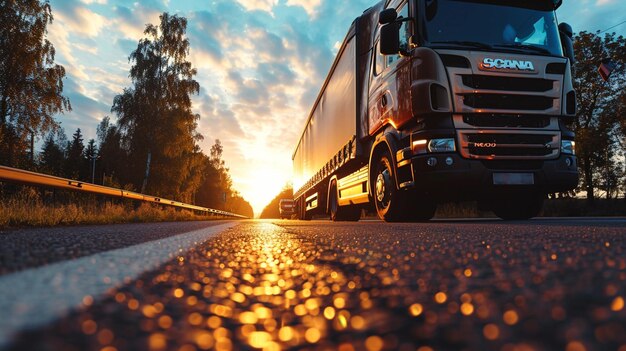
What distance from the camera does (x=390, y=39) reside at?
6.77 m

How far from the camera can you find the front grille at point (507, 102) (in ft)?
20.8

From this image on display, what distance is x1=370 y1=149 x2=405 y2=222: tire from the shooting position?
7113 mm

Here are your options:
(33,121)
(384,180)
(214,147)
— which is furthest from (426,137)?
(214,147)

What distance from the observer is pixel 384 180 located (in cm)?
743

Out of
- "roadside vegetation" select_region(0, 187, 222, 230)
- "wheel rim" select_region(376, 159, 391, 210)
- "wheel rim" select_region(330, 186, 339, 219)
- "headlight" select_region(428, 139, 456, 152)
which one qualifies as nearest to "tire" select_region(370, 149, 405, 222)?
"wheel rim" select_region(376, 159, 391, 210)

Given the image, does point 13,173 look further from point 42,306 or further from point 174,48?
point 174,48

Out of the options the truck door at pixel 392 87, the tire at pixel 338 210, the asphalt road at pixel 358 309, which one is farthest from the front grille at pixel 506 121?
the tire at pixel 338 210

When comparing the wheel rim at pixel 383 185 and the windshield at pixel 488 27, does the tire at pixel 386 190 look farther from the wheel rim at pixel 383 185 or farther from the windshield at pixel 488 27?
the windshield at pixel 488 27

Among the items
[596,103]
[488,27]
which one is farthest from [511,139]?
[596,103]

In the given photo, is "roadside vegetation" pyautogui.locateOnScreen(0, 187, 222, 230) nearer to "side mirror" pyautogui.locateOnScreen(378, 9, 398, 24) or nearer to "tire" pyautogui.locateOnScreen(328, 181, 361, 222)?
"tire" pyautogui.locateOnScreen(328, 181, 361, 222)

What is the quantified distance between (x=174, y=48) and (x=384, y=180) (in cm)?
2671

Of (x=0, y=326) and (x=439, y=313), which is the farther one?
(x=439, y=313)

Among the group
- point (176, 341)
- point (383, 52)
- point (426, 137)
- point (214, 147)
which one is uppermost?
point (214, 147)

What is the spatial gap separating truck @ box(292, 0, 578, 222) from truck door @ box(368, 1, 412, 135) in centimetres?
2
